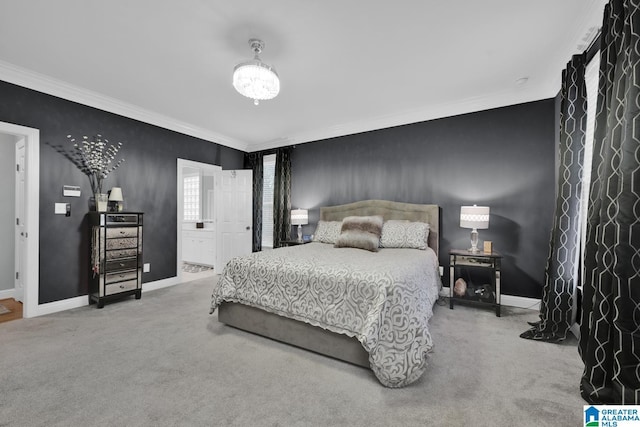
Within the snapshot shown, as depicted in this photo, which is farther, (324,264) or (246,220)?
(246,220)

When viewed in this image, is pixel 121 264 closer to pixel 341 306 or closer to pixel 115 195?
pixel 115 195

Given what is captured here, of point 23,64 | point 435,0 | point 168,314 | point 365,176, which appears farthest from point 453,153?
point 23,64

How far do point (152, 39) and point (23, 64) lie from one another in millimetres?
1728

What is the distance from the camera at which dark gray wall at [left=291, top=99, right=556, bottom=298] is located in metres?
3.46

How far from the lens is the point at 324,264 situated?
98.5 inches

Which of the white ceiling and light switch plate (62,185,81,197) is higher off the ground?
the white ceiling

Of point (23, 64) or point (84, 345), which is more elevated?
point (23, 64)

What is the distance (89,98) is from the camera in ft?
12.0

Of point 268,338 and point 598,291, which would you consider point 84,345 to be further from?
point 598,291

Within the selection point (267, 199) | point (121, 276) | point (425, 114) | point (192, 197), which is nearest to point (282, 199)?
point (267, 199)

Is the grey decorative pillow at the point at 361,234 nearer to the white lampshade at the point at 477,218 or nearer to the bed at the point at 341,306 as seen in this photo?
the bed at the point at 341,306

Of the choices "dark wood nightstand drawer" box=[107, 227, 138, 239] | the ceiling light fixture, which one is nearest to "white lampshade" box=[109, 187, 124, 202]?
"dark wood nightstand drawer" box=[107, 227, 138, 239]

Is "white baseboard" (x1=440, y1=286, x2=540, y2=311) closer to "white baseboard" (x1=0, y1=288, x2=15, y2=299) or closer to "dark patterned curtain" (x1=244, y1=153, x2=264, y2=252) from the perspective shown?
"dark patterned curtain" (x1=244, y1=153, x2=264, y2=252)

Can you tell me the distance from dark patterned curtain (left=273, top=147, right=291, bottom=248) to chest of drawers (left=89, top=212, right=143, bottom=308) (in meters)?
2.37
